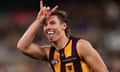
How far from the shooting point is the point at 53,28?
4.24 m

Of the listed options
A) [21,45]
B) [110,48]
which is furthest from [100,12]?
[21,45]

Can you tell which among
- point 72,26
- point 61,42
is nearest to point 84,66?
point 61,42

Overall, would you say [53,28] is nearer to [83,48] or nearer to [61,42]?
[61,42]

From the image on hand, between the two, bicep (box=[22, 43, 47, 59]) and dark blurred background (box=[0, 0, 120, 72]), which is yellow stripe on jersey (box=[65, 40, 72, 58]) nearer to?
bicep (box=[22, 43, 47, 59])

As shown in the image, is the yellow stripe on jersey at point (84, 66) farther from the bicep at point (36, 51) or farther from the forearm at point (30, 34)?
the forearm at point (30, 34)

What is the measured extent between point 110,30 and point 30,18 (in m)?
1.75

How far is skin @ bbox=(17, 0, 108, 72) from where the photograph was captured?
4145 mm

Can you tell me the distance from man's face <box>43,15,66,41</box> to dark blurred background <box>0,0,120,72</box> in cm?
395

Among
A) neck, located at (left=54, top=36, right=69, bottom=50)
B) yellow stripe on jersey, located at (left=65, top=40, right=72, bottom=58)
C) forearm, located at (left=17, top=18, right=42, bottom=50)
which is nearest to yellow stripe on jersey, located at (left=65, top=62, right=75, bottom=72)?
yellow stripe on jersey, located at (left=65, top=40, right=72, bottom=58)

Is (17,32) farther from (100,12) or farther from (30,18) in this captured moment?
(100,12)

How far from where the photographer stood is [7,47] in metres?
8.66

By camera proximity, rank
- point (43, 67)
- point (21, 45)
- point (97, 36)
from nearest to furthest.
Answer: point (21, 45) < point (43, 67) < point (97, 36)

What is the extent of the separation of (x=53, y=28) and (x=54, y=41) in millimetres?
146

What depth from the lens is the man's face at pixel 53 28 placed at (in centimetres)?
423
